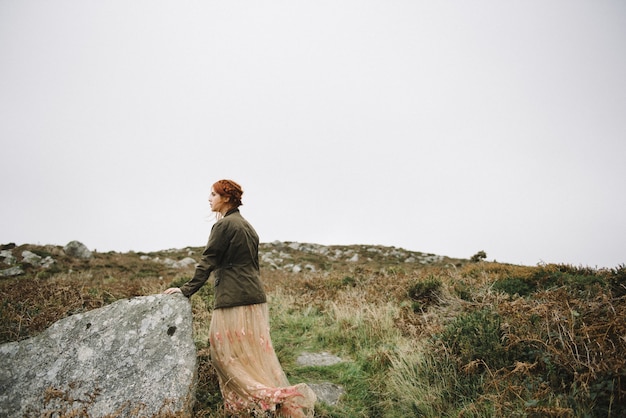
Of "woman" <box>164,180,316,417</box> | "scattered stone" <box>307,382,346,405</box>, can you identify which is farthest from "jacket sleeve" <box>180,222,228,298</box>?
"scattered stone" <box>307,382,346,405</box>

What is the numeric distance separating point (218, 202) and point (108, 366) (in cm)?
223

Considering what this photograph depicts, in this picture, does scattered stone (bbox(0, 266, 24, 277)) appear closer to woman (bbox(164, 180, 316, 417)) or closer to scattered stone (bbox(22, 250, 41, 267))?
scattered stone (bbox(22, 250, 41, 267))

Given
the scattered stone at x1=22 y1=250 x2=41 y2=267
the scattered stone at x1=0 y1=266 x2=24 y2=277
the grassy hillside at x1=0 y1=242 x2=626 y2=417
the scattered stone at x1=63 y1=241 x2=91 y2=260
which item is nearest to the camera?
the grassy hillside at x1=0 y1=242 x2=626 y2=417

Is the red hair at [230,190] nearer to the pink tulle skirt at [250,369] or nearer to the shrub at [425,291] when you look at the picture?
the pink tulle skirt at [250,369]

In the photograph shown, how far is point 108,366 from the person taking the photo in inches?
138

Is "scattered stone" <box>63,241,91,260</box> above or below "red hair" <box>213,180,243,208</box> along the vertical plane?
below

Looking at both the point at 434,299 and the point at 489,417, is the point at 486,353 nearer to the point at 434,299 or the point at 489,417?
the point at 489,417

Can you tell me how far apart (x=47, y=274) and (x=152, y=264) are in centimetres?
595

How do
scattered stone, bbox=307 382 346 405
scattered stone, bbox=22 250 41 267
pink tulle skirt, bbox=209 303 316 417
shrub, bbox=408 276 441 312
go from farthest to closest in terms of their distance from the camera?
1. scattered stone, bbox=22 250 41 267
2. shrub, bbox=408 276 441 312
3. scattered stone, bbox=307 382 346 405
4. pink tulle skirt, bbox=209 303 316 417

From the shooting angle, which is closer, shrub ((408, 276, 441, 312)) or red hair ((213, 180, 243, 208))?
red hair ((213, 180, 243, 208))

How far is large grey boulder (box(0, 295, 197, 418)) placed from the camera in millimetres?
3223

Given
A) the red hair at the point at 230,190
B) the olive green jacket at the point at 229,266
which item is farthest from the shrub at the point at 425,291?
the red hair at the point at 230,190

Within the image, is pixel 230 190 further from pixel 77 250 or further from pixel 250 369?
pixel 77 250

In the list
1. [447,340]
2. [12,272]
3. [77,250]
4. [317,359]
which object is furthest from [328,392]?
[77,250]
